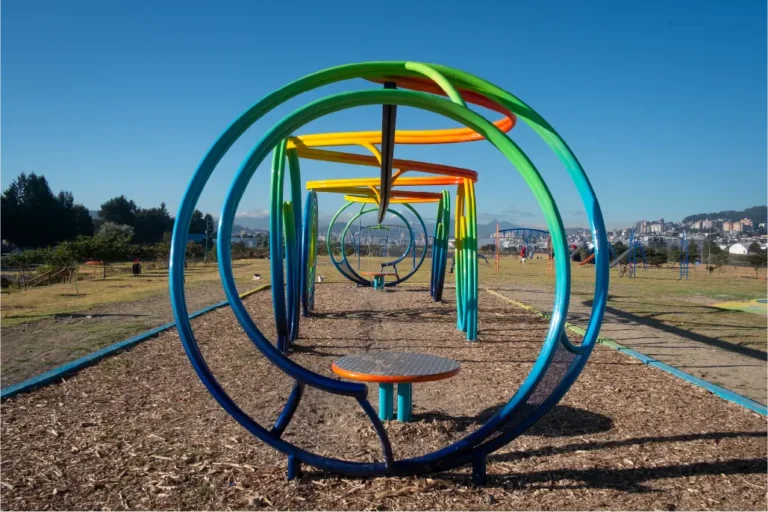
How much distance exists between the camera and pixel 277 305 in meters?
6.41

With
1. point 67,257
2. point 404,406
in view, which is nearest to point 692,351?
point 404,406

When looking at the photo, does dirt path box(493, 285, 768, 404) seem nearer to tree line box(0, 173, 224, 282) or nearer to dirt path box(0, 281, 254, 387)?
dirt path box(0, 281, 254, 387)

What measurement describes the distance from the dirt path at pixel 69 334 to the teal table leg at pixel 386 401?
3.76 m

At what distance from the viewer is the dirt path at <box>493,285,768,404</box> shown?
250 inches

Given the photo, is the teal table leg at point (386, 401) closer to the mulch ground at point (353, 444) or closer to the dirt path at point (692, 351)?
the mulch ground at point (353, 444)

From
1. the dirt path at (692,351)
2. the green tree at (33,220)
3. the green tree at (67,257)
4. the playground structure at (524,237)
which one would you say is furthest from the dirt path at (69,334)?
the green tree at (33,220)

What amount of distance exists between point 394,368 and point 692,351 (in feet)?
19.1

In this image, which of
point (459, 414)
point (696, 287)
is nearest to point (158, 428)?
point (459, 414)

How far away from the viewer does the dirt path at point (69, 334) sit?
6.56 metres

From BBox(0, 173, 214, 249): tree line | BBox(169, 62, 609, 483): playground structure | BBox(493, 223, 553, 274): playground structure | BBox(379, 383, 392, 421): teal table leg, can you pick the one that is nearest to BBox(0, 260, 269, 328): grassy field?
BBox(379, 383, 392, 421): teal table leg

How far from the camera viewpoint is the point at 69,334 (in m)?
8.56

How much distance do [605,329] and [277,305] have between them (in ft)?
20.0

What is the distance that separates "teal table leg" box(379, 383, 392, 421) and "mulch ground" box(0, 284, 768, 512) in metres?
0.11

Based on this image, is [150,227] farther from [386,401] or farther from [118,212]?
[386,401]
